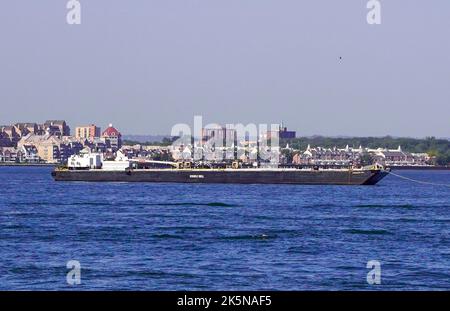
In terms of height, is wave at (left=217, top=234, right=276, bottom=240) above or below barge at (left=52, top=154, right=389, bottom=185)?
above

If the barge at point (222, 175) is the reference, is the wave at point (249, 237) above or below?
above

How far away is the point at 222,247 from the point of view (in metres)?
27.1

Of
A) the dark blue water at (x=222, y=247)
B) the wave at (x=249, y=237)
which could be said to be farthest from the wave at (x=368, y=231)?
the wave at (x=249, y=237)

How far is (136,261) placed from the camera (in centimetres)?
2308

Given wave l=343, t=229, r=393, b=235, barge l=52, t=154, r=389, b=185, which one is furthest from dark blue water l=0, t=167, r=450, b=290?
barge l=52, t=154, r=389, b=185

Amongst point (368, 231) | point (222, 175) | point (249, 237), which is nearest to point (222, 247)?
point (249, 237)

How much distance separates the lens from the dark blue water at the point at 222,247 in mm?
19281

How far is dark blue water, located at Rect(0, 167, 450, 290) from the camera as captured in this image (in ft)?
63.3

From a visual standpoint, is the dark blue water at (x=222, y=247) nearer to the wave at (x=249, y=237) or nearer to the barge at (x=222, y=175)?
the wave at (x=249, y=237)

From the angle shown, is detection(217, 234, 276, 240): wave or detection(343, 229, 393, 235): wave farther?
detection(343, 229, 393, 235): wave

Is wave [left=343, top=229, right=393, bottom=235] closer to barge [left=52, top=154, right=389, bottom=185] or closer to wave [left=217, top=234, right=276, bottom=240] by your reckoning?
wave [left=217, top=234, right=276, bottom=240]
